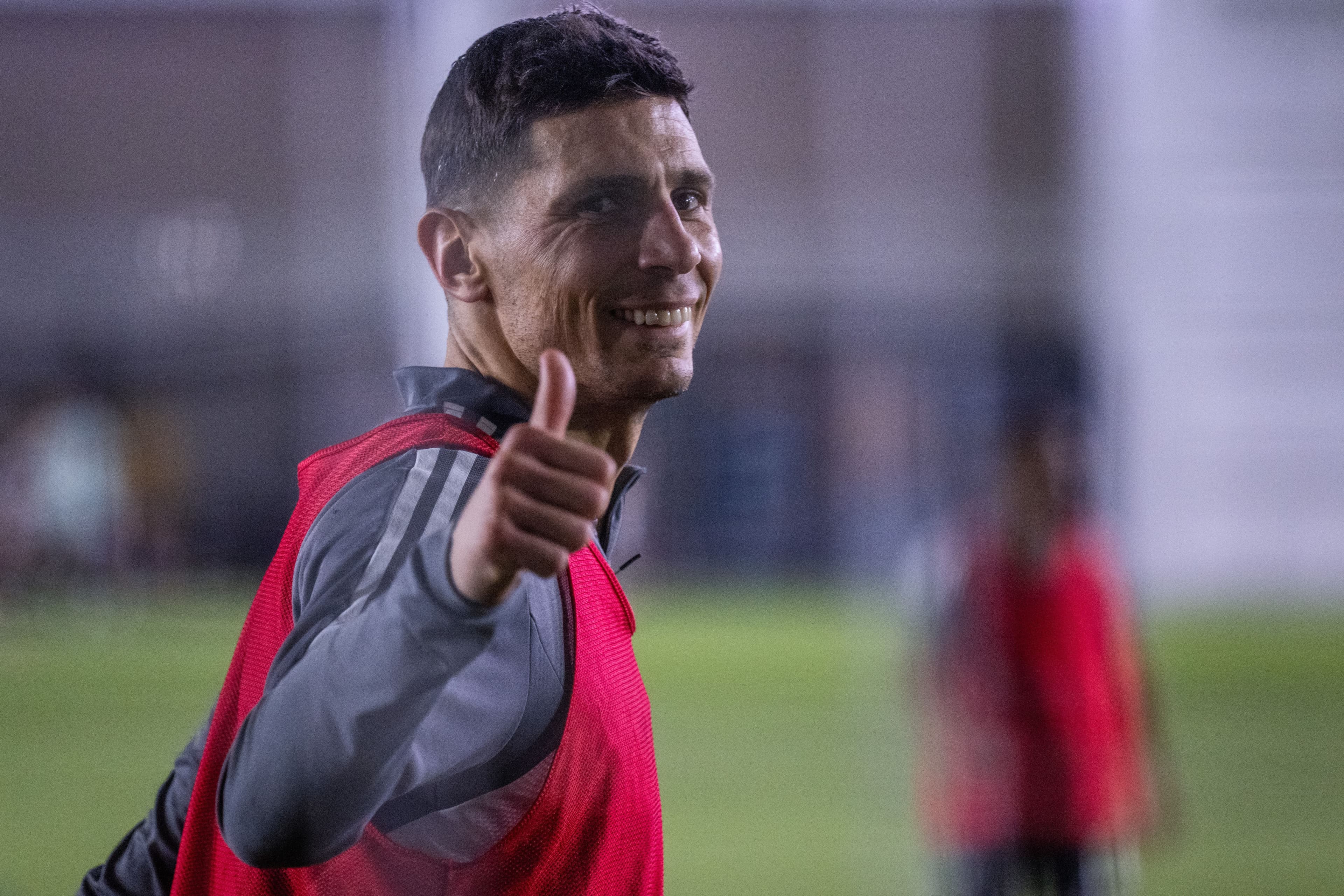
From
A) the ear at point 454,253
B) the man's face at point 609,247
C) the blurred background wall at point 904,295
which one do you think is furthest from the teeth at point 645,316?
the blurred background wall at point 904,295

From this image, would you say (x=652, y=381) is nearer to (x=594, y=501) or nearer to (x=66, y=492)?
(x=594, y=501)

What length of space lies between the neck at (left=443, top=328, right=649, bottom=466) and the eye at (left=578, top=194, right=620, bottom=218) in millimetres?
127

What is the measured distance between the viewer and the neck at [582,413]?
3.61ft

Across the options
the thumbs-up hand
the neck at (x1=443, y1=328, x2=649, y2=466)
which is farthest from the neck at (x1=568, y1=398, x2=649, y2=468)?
the thumbs-up hand

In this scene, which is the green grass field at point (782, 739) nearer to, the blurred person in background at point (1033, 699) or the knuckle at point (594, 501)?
the blurred person in background at point (1033, 699)

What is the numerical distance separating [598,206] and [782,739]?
7.05 metres

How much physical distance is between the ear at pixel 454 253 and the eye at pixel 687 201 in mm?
153

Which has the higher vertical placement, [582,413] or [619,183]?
[619,183]

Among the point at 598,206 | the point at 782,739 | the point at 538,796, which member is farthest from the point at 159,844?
the point at 782,739

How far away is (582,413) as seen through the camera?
3.60 feet

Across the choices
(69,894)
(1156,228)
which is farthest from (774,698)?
(1156,228)

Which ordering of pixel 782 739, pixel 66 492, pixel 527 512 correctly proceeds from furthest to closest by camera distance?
pixel 66 492 < pixel 782 739 < pixel 527 512

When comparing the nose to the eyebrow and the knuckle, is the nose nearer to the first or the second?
the eyebrow

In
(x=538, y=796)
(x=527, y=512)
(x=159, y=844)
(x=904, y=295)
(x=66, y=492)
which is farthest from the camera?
(x=904, y=295)
